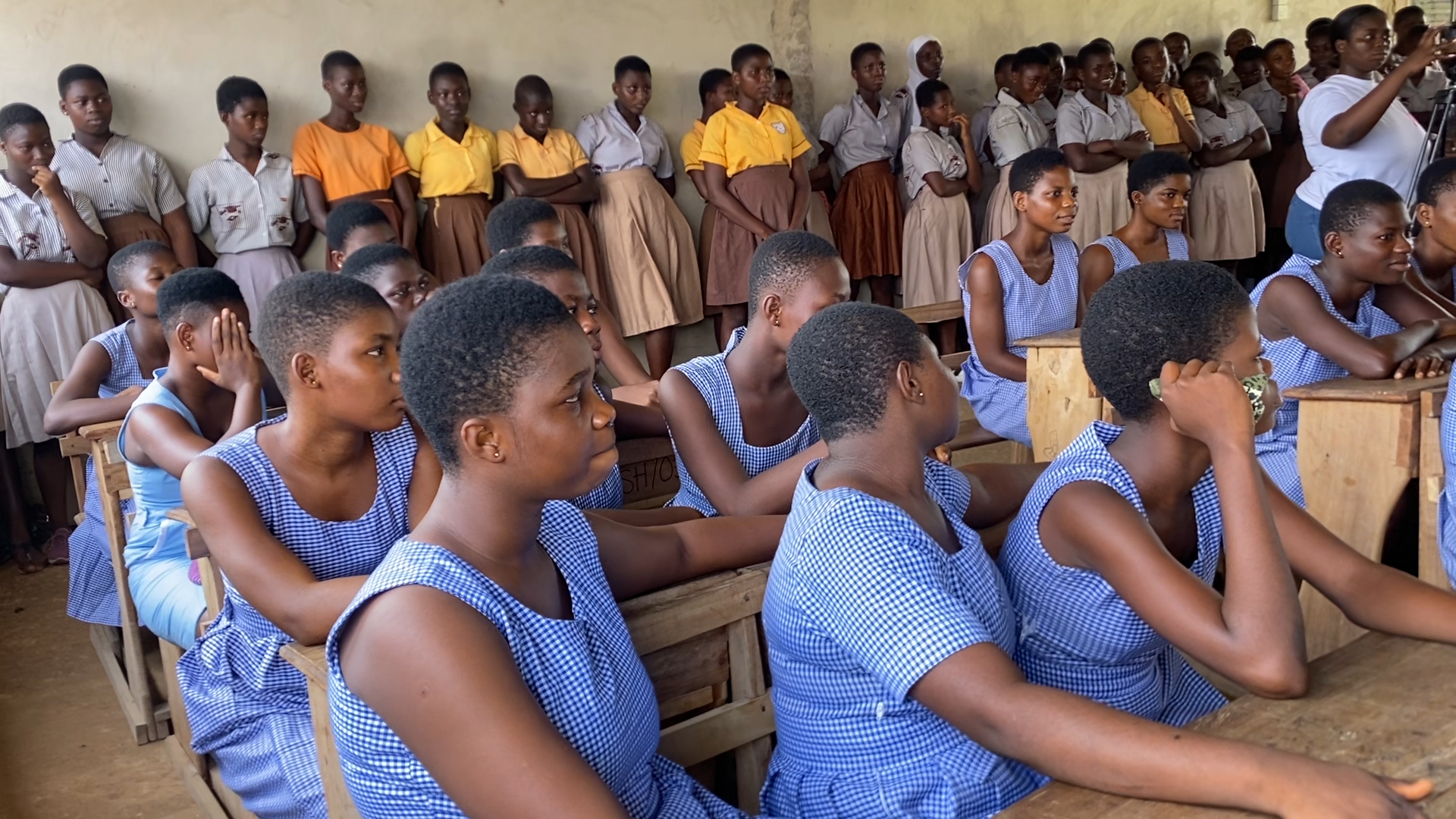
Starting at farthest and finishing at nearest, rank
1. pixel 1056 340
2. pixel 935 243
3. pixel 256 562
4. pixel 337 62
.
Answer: pixel 935 243
pixel 337 62
pixel 1056 340
pixel 256 562

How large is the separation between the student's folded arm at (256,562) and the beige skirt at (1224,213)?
776 cm

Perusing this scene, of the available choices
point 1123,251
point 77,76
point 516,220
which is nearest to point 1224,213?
point 1123,251

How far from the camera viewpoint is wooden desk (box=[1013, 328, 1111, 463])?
3.70 metres

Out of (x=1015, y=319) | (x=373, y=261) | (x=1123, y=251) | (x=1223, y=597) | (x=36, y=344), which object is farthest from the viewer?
(x=36, y=344)

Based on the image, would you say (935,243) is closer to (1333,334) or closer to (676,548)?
(1333,334)

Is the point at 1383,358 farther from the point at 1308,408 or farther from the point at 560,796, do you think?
the point at 560,796

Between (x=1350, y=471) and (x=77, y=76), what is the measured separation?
5233mm

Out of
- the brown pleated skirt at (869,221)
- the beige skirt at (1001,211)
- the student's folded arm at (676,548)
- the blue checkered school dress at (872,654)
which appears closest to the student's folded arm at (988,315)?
the student's folded arm at (676,548)

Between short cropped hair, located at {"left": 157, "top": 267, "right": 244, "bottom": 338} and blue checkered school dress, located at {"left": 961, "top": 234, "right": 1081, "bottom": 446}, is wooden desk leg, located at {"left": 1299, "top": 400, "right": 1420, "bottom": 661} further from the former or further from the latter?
short cropped hair, located at {"left": 157, "top": 267, "right": 244, "bottom": 338}

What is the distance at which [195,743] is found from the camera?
2.24 meters

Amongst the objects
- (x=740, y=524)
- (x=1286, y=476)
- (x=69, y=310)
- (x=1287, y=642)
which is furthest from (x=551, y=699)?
(x=69, y=310)

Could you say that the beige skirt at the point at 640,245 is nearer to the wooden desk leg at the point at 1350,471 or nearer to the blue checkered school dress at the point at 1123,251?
the blue checkered school dress at the point at 1123,251

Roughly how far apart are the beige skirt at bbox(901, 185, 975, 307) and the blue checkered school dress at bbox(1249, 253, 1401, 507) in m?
3.71

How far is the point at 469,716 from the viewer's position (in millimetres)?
1236
